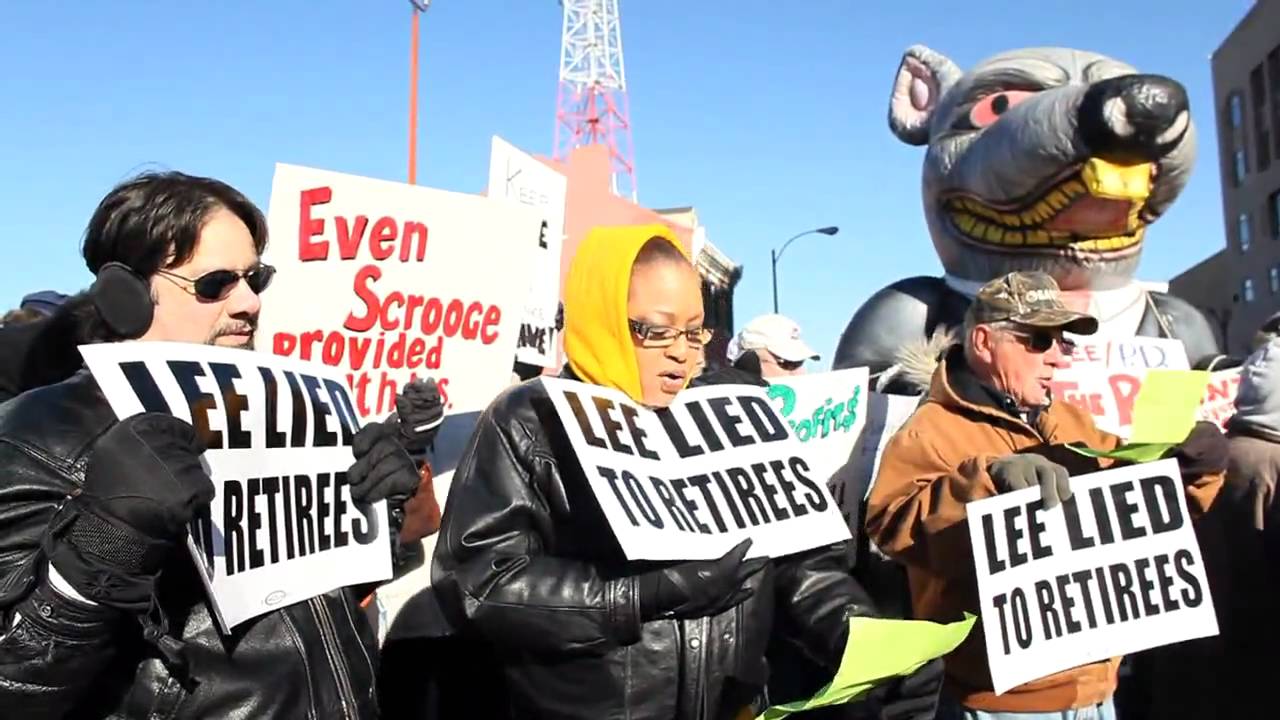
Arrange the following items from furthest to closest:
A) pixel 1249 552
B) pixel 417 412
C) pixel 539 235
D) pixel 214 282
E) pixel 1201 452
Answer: pixel 539 235 < pixel 1249 552 < pixel 417 412 < pixel 1201 452 < pixel 214 282

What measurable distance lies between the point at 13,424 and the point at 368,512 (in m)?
0.69

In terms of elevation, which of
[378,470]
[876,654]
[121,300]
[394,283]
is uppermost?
[394,283]

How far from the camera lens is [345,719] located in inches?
73.6

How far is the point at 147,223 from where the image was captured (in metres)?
1.77

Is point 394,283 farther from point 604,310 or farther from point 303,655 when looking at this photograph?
point 303,655

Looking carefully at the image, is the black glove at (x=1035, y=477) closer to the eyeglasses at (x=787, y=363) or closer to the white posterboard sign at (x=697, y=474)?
the white posterboard sign at (x=697, y=474)

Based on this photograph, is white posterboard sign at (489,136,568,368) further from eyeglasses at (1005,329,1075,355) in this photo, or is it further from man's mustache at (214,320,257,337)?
man's mustache at (214,320,257,337)

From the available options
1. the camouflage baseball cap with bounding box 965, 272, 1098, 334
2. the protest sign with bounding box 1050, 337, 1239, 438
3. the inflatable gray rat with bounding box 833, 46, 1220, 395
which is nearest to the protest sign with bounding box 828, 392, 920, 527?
the inflatable gray rat with bounding box 833, 46, 1220, 395

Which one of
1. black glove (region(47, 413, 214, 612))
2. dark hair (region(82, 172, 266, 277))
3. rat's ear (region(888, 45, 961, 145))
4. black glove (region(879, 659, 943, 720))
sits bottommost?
black glove (region(879, 659, 943, 720))

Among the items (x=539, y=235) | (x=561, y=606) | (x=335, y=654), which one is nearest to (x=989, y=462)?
(x=561, y=606)

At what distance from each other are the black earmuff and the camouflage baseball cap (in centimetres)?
209

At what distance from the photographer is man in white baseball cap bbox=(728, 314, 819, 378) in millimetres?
5703

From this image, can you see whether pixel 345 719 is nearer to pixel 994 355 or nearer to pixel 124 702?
pixel 124 702

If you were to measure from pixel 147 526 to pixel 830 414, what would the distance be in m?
3.49
